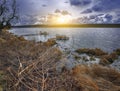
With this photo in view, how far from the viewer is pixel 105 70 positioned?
7.71 meters

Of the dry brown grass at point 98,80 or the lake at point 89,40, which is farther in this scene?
the lake at point 89,40

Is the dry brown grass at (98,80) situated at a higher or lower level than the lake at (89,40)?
higher

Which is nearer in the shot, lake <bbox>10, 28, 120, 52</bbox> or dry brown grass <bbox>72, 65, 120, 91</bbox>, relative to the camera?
dry brown grass <bbox>72, 65, 120, 91</bbox>

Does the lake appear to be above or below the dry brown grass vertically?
below

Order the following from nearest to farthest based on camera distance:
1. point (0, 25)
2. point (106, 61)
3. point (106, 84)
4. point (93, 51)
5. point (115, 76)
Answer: point (106, 84), point (115, 76), point (106, 61), point (93, 51), point (0, 25)

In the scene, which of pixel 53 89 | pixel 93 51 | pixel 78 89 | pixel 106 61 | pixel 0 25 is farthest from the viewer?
pixel 0 25

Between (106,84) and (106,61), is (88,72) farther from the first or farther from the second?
(106,61)

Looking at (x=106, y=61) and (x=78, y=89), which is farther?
(x=106, y=61)

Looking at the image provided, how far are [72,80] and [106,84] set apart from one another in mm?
1418

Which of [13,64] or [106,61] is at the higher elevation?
[13,64]

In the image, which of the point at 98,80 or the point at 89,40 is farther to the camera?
the point at 89,40

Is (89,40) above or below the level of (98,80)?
below

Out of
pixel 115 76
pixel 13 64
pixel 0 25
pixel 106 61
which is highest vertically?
pixel 0 25

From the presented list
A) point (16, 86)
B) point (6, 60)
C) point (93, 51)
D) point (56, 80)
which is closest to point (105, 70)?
point (56, 80)
